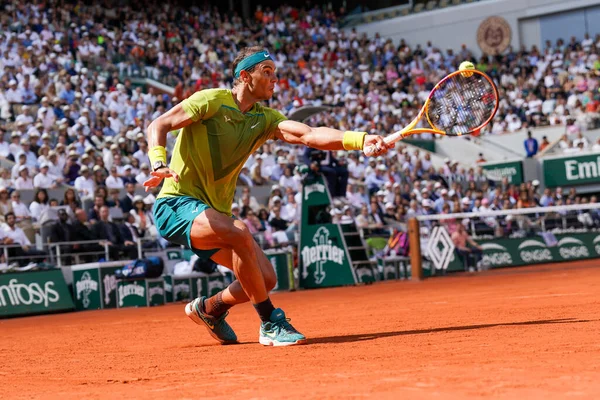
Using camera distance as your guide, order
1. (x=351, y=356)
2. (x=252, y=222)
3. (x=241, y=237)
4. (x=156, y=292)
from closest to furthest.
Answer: (x=351, y=356), (x=241, y=237), (x=156, y=292), (x=252, y=222)

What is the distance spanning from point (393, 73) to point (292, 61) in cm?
393

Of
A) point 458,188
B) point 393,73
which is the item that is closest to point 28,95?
point 458,188

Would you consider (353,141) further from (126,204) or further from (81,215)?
(126,204)

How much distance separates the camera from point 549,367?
16.1ft

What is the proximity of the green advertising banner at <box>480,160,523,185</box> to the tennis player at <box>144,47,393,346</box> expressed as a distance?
24.2 metres

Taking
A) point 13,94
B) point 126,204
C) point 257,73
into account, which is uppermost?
point 13,94

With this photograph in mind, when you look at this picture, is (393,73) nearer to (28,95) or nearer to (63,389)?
(28,95)

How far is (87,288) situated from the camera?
52.1 feet

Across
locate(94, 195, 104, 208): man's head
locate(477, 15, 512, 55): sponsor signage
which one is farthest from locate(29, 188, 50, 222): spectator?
locate(477, 15, 512, 55): sponsor signage

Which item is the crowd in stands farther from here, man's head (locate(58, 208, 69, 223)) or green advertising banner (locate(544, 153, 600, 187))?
green advertising banner (locate(544, 153, 600, 187))

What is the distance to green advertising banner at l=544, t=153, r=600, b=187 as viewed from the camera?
30359 millimetres

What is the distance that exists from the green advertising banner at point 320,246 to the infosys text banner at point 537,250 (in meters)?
4.74

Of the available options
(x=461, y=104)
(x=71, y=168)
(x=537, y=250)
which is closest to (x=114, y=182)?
(x=71, y=168)

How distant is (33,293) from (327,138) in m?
9.60
